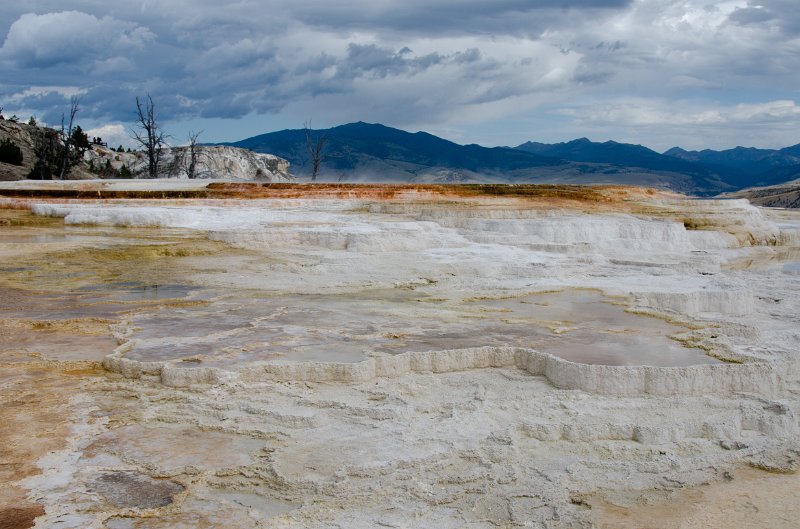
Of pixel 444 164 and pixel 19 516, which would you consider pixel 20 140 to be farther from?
pixel 444 164

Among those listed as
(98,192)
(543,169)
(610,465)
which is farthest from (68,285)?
(543,169)

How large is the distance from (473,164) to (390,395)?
114 metres

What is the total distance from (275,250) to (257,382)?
6.98 meters

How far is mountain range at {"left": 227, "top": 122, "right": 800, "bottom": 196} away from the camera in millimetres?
99938

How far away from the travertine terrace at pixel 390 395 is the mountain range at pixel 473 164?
3165 inches

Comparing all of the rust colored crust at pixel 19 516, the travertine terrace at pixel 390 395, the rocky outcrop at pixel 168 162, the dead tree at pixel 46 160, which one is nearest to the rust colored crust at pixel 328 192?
the travertine terrace at pixel 390 395

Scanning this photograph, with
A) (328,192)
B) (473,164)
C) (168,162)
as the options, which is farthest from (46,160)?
(473,164)

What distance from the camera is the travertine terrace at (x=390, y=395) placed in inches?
149

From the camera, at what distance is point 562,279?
9664mm

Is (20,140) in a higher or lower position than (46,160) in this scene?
higher

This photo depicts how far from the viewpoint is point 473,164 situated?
117562 millimetres

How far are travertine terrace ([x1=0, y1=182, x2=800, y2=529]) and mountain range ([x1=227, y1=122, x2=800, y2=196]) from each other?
264ft

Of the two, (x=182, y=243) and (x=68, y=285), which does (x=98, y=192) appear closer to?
(x=182, y=243)

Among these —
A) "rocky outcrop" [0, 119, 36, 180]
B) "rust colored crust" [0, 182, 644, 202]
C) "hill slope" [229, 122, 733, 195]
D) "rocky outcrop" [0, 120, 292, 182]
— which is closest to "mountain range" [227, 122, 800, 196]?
"hill slope" [229, 122, 733, 195]
